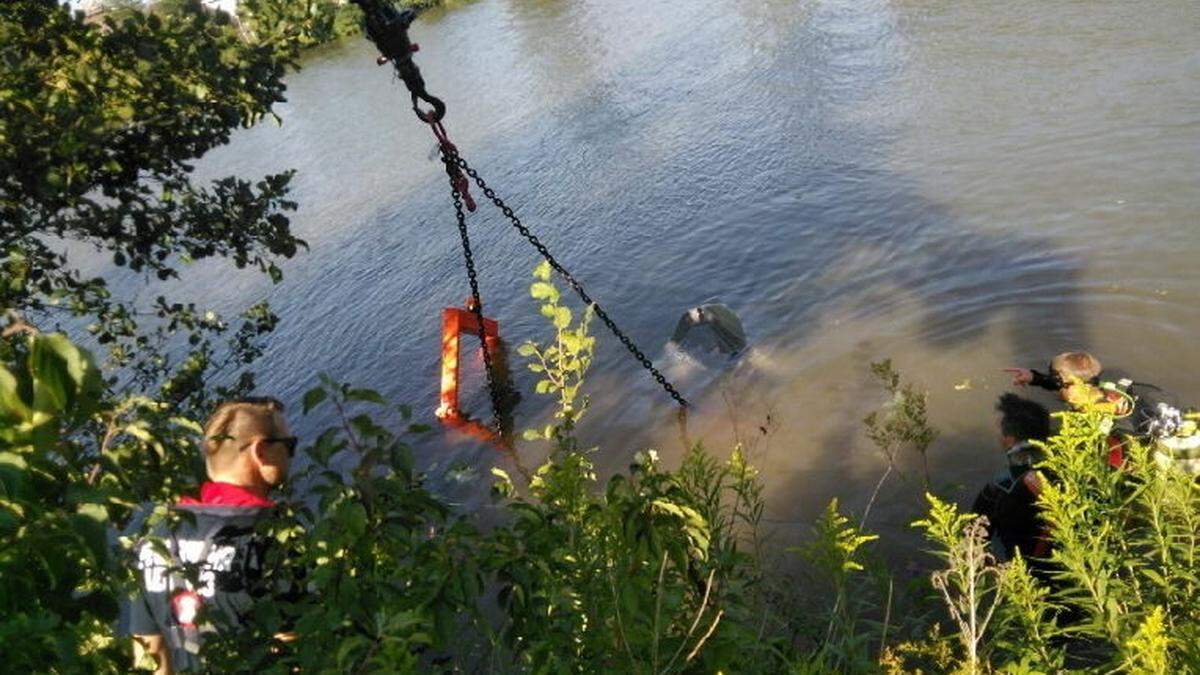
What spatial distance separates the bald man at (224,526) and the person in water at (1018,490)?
12.2ft

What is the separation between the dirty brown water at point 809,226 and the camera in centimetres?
877

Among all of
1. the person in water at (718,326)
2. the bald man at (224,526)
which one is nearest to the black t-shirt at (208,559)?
the bald man at (224,526)

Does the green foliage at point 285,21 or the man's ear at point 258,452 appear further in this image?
the green foliage at point 285,21

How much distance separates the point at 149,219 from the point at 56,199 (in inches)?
29.6

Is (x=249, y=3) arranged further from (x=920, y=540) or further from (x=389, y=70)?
(x=389, y=70)

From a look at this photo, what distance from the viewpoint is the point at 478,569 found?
2328mm

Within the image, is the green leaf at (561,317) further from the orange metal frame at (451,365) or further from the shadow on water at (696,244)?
the orange metal frame at (451,365)

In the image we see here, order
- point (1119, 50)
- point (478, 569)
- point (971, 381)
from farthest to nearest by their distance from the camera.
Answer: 1. point (1119, 50)
2. point (971, 381)
3. point (478, 569)

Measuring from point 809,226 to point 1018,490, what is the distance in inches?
327

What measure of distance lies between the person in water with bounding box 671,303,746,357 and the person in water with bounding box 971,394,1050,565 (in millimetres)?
5157

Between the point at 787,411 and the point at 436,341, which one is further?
the point at 436,341

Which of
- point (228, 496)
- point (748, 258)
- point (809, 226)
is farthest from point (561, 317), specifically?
point (809, 226)

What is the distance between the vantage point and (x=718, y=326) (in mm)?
10133

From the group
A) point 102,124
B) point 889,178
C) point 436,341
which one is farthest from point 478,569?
point 889,178
